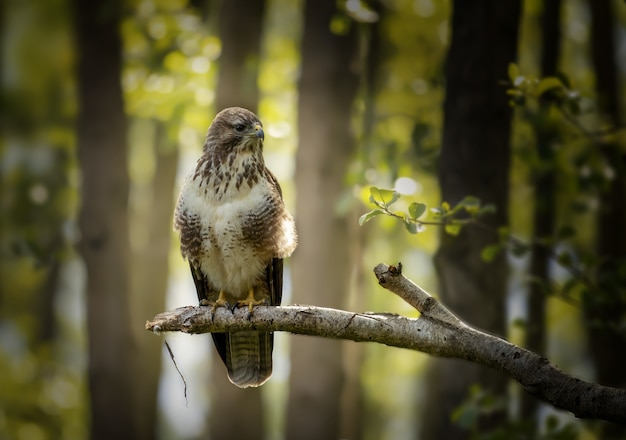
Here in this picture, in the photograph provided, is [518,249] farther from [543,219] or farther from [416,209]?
[543,219]

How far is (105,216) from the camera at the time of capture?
786 centimetres

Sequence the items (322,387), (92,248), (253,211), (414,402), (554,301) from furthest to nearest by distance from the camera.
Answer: (414,402) < (554,301) < (92,248) < (322,387) < (253,211)

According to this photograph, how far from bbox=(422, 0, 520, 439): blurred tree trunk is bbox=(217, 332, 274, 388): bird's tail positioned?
1408 millimetres

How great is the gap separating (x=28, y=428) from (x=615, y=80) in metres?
10.2

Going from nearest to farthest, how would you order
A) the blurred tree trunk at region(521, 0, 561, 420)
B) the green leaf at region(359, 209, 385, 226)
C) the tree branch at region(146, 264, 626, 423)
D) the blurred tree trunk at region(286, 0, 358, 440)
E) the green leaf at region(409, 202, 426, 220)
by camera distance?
the tree branch at region(146, 264, 626, 423)
the green leaf at region(359, 209, 385, 226)
the green leaf at region(409, 202, 426, 220)
the blurred tree trunk at region(286, 0, 358, 440)
the blurred tree trunk at region(521, 0, 561, 420)

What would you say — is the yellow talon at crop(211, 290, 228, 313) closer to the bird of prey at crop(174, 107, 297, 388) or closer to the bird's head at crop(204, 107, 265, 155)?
the bird of prey at crop(174, 107, 297, 388)

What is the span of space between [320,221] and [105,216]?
7.89 feet

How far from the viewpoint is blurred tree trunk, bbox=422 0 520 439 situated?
5.33 meters

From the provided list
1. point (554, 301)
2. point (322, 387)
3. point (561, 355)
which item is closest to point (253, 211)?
point (322, 387)

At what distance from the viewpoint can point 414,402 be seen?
14.9 meters

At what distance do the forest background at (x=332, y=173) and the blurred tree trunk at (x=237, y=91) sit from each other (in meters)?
0.02

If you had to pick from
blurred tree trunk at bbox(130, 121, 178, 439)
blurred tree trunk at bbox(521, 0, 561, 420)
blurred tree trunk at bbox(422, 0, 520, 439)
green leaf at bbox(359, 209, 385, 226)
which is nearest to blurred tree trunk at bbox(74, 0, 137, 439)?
blurred tree trunk at bbox(130, 121, 178, 439)

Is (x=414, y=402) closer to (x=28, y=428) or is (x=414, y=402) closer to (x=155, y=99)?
(x=28, y=428)

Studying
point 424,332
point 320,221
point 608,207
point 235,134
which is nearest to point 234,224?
A: point 235,134
